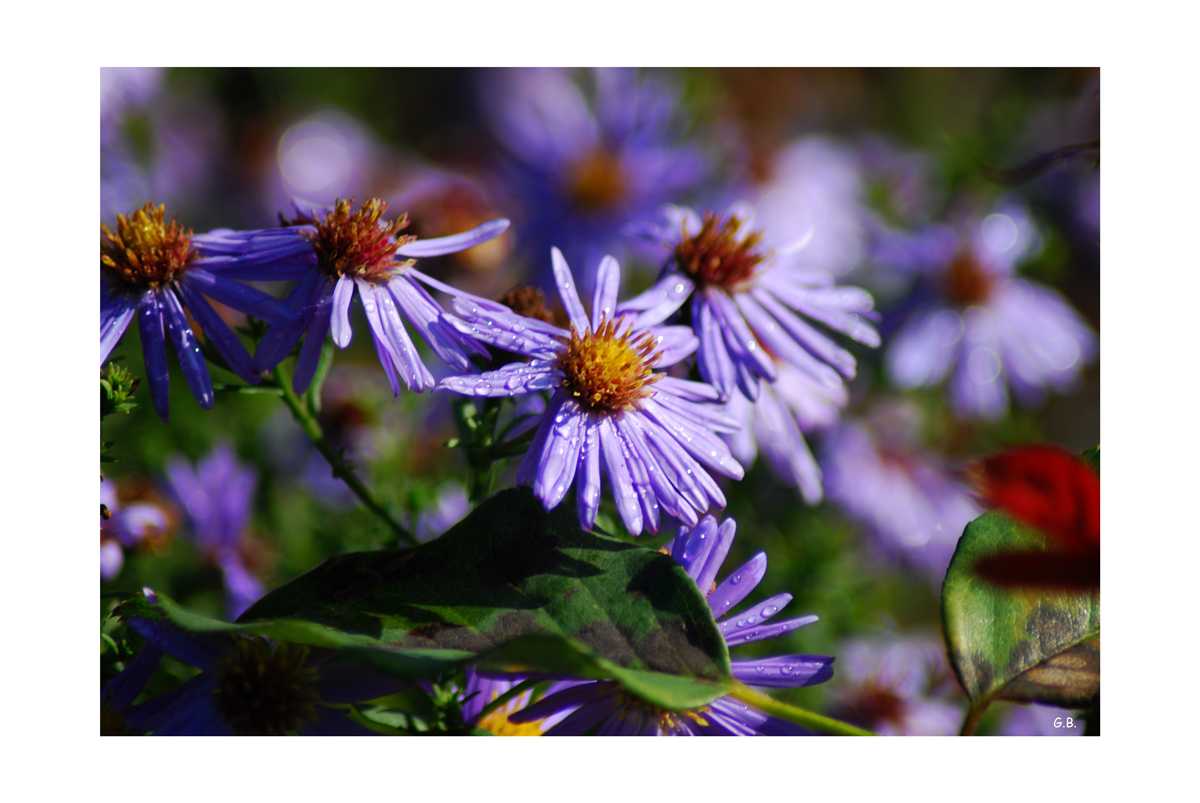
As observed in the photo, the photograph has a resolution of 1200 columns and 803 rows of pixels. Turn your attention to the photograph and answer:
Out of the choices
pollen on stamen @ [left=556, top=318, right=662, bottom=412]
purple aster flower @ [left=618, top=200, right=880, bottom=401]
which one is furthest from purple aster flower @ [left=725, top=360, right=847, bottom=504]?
pollen on stamen @ [left=556, top=318, right=662, bottom=412]

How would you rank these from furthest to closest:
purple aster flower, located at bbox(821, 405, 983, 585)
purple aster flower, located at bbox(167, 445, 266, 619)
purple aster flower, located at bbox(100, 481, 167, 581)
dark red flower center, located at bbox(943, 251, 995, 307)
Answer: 1. dark red flower center, located at bbox(943, 251, 995, 307)
2. purple aster flower, located at bbox(821, 405, 983, 585)
3. purple aster flower, located at bbox(167, 445, 266, 619)
4. purple aster flower, located at bbox(100, 481, 167, 581)

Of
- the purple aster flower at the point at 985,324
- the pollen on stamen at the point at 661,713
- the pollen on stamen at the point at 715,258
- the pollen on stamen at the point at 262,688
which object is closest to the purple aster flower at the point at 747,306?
the pollen on stamen at the point at 715,258

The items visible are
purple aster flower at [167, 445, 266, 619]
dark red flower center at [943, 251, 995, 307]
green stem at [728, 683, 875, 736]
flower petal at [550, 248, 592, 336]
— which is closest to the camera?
green stem at [728, 683, 875, 736]

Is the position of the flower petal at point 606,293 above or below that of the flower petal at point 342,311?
above

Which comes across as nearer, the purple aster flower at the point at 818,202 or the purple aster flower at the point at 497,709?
the purple aster flower at the point at 497,709

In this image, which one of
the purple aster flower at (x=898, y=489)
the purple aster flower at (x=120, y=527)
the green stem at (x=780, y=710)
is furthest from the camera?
the purple aster flower at (x=898, y=489)

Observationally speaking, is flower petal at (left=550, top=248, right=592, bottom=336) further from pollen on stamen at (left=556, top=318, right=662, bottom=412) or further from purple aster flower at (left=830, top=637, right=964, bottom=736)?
purple aster flower at (left=830, top=637, right=964, bottom=736)

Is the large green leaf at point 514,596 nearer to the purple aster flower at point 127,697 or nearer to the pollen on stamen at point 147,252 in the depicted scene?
the purple aster flower at point 127,697
